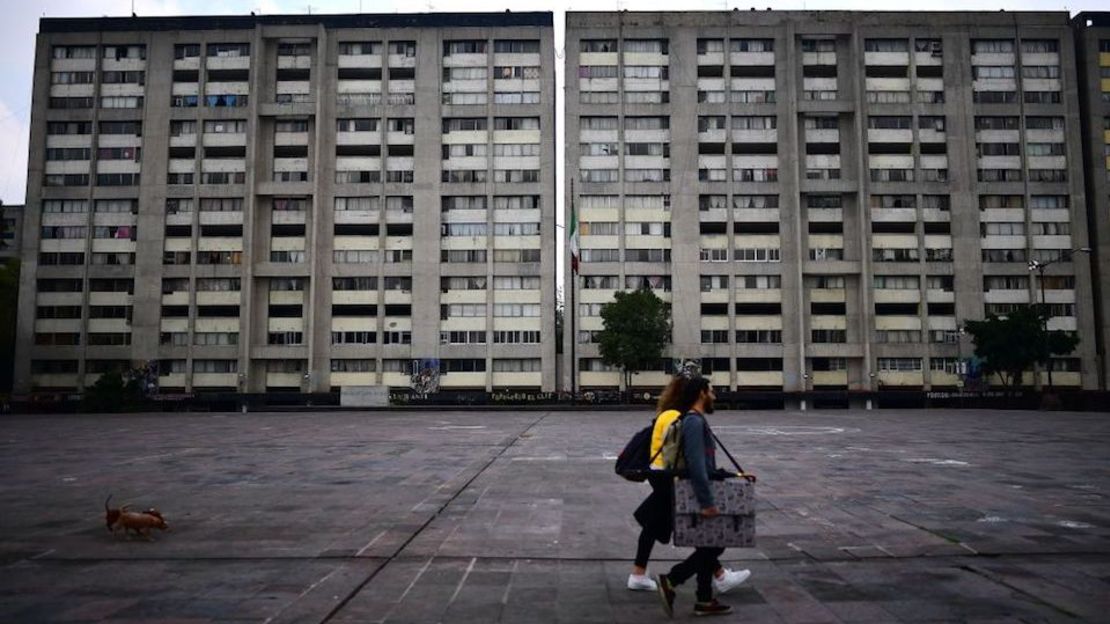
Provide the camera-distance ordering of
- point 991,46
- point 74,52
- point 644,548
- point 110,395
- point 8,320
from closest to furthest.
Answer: point 644,548 → point 110,395 → point 991,46 → point 74,52 → point 8,320

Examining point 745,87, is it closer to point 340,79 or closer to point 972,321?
point 972,321

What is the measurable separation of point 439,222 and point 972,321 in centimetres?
4710

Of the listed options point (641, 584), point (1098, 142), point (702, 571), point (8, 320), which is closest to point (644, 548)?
point (641, 584)

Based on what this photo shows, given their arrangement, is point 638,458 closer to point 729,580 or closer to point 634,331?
point 729,580

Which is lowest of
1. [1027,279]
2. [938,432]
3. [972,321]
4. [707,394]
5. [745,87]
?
[938,432]

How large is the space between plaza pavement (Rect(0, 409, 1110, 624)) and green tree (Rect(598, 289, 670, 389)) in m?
40.0

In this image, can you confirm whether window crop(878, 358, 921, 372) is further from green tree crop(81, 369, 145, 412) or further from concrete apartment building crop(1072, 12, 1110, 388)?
green tree crop(81, 369, 145, 412)

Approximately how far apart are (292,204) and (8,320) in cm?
3264

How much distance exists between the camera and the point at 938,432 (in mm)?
25531

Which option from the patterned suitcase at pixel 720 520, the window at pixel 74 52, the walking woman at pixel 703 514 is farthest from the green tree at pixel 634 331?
the window at pixel 74 52

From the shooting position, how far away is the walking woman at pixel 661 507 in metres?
5.74

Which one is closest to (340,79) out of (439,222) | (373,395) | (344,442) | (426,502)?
(439,222)

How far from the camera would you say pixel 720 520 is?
5.39 meters

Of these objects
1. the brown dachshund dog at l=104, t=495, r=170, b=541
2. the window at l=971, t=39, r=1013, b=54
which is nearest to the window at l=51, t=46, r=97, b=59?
the brown dachshund dog at l=104, t=495, r=170, b=541
